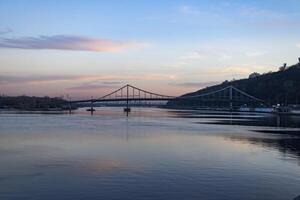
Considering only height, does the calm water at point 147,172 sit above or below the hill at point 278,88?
below

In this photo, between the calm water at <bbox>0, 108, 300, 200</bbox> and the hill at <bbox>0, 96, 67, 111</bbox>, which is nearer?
the calm water at <bbox>0, 108, 300, 200</bbox>

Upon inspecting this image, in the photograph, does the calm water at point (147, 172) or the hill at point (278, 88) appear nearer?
the calm water at point (147, 172)

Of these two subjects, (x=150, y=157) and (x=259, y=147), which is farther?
(x=259, y=147)

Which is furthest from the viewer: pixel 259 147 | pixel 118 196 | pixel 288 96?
pixel 288 96

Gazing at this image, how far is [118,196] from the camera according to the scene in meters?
12.9

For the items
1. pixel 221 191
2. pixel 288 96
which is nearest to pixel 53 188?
pixel 221 191

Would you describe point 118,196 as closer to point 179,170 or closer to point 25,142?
point 179,170

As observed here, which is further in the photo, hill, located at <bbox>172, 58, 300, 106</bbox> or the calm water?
hill, located at <bbox>172, 58, 300, 106</bbox>

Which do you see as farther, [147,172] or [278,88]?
[278,88]

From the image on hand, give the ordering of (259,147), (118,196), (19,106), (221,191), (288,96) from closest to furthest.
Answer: (118,196)
(221,191)
(259,147)
(288,96)
(19,106)

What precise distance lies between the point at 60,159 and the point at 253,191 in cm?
886

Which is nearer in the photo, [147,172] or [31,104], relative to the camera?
[147,172]

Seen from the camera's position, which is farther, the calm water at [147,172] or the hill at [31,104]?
the hill at [31,104]

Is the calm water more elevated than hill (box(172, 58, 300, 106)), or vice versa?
hill (box(172, 58, 300, 106))
